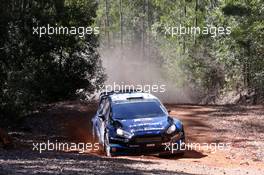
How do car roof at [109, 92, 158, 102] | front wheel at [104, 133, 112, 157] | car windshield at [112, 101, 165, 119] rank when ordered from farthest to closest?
car roof at [109, 92, 158, 102] < car windshield at [112, 101, 165, 119] < front wheel at [104, 133, 112, 157]

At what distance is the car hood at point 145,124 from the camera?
12281 millimetres

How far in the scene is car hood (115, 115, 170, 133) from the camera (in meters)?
12.3

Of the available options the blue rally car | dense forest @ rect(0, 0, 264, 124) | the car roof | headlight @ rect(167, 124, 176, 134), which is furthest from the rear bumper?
dense forest @ rect(0, 0, 264, 124)

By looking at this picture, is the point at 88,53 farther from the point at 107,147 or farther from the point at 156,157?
the point at 156,157

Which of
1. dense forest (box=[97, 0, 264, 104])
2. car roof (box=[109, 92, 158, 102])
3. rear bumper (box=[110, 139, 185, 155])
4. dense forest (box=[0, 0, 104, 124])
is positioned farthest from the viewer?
dense forest (box=[97, 0, 264, 104])

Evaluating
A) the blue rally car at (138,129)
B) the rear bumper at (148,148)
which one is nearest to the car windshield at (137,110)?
the blue rally car at (138,129)

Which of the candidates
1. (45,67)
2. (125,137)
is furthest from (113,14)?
(125,137)

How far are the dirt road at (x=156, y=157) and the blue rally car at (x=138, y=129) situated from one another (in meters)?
0.27

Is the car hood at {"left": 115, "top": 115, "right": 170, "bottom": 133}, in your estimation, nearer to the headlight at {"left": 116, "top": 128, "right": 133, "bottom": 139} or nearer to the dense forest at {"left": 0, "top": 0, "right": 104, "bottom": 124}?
the headlight at {"left": 116, "top": 128, "right": 133, "bottom": 139}

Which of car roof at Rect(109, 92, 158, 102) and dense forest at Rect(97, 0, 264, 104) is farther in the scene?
dense forest at Rect(97, 0, 264, 104)

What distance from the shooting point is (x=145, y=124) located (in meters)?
12.4

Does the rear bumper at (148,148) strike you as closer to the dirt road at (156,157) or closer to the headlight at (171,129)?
the dirt road at (156,157)

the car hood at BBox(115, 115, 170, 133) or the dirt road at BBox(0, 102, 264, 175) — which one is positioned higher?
the car hood at BBox(115, 115, 170, 133)

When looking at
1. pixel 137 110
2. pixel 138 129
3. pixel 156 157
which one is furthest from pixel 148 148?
pixel 137 110
